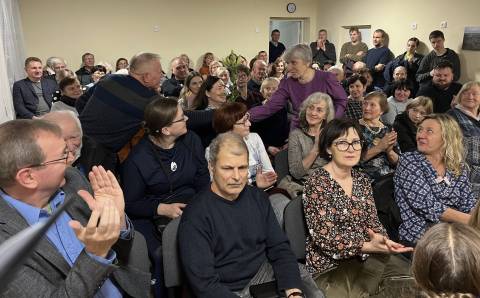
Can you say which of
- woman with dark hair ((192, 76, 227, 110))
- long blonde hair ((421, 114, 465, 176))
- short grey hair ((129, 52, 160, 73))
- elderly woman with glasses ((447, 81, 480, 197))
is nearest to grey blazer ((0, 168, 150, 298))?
short grey hair ((129, 52, 160, 73))

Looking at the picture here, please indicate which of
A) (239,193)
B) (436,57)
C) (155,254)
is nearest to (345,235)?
(239,193)

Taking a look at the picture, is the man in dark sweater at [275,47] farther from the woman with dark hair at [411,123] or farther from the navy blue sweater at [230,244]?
the navy blue sweater at [230,244]

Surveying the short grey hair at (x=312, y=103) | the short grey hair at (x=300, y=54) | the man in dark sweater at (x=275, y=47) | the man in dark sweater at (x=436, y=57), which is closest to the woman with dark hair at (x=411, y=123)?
the short grey hair at (x=312, y=103)

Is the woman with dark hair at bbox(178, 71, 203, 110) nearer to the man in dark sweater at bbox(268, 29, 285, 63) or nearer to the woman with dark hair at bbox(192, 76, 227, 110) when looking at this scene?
the woman with dark hair at bbox(192, 76, 227, 110)

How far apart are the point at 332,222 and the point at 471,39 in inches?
227

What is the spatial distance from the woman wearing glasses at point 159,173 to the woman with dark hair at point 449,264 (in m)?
1.53

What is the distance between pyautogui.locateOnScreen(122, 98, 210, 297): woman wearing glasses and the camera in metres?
2.45

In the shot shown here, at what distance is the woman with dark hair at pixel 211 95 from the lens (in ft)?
12.1

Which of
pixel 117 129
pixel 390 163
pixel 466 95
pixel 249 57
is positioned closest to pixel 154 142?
pixel 117 129

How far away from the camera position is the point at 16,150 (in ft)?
4.57

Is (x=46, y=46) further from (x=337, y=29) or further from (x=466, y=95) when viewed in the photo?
(x=466, y=95)

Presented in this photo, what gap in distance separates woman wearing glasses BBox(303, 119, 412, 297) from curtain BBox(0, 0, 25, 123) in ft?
11.1

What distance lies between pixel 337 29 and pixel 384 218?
8086 millimetres

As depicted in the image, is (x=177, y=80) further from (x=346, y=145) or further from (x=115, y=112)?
(x=346, y=145)
